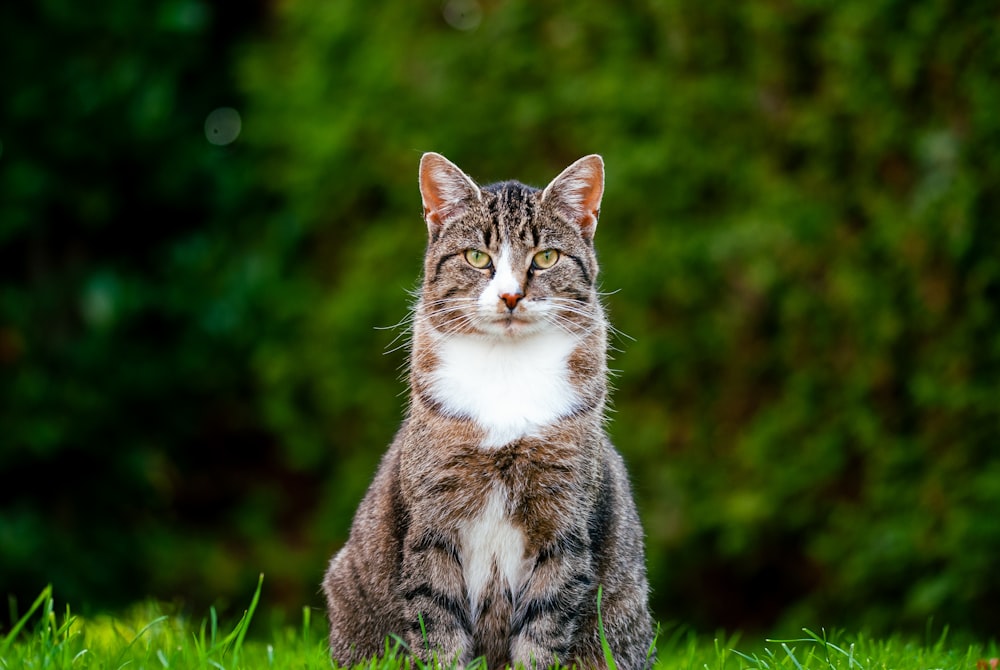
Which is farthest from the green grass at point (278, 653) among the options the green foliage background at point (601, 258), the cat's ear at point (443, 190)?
the cat's ear at point (443, 190)

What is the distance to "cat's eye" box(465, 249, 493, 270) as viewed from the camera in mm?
3340

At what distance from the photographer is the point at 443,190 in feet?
11.5

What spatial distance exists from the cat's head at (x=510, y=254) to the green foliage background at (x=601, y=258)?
196 cm

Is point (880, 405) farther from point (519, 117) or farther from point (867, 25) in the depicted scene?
point (519, 117)

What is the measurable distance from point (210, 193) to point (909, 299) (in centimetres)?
439

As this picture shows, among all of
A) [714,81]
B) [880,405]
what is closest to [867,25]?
[714,81]

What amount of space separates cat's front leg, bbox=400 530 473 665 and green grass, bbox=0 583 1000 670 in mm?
83

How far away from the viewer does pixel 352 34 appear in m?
6.86

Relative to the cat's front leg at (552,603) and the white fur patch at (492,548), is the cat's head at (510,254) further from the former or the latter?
the cat's front leg at (552,603)

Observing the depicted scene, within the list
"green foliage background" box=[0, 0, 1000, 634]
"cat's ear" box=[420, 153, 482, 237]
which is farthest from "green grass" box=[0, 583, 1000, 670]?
"cat's ear" box=[420, 153, 482, 237]

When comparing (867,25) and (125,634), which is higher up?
(867,25)

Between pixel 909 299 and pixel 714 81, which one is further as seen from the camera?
pixel 714 81

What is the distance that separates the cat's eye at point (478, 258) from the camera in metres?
3.34

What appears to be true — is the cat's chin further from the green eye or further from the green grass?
the green grass
